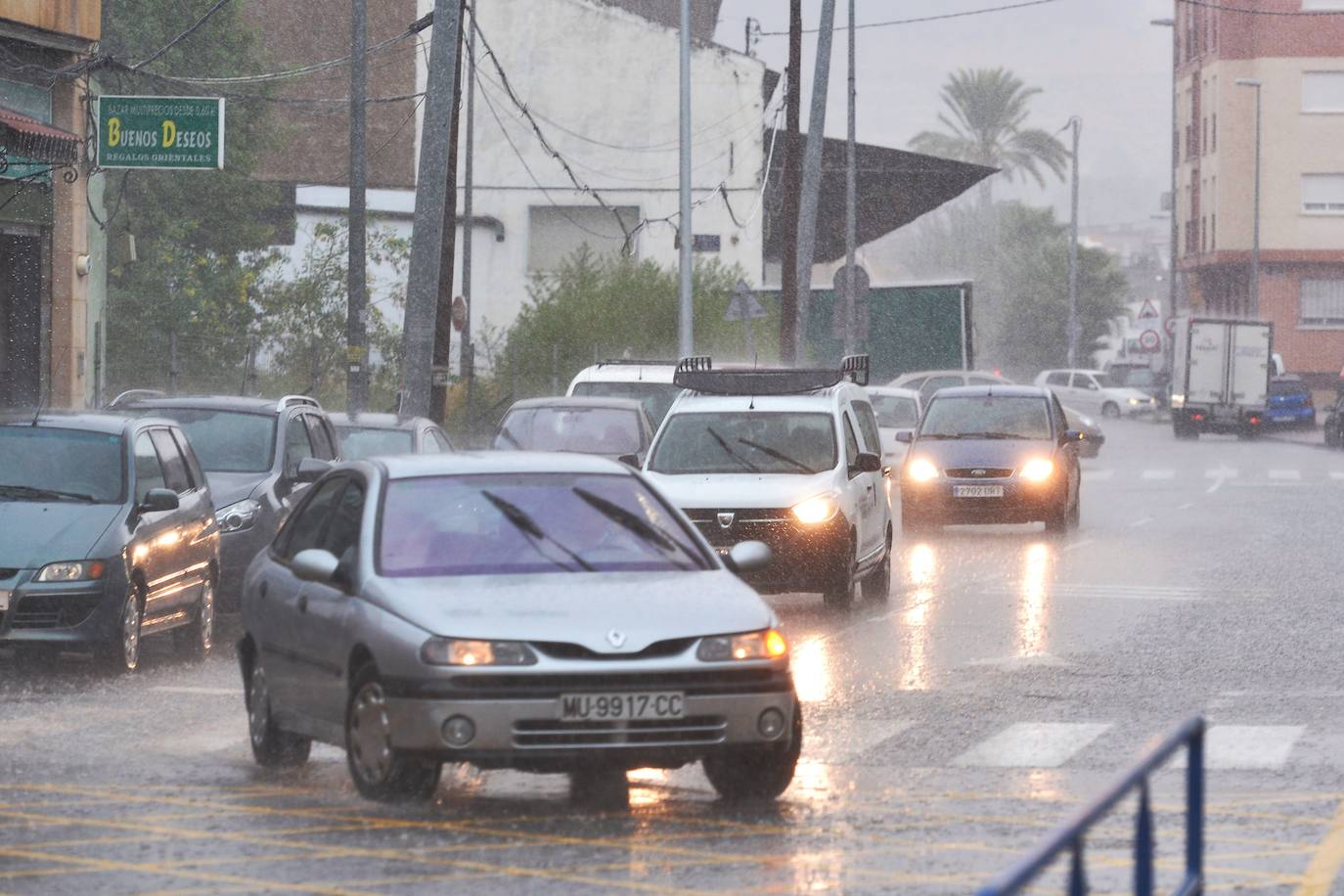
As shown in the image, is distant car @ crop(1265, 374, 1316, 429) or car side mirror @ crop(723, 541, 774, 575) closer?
car side mirror @ crop(723, 541, 774, 575)

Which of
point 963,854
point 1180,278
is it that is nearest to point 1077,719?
point 963,854

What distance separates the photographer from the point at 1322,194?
79.8 metres

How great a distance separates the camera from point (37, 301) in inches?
1164

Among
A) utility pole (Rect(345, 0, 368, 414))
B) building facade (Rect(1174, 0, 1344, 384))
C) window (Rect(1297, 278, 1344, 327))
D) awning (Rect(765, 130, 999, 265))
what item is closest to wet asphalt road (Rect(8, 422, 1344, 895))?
utility pole (Rect(345, 0, 368, 414))

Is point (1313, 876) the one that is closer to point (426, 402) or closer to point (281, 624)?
point (281, 624)

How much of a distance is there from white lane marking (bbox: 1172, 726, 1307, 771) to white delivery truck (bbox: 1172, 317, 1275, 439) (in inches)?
1966

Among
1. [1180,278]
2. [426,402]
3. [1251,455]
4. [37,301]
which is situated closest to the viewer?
[426,402]

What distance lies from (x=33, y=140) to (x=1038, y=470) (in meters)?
10.9

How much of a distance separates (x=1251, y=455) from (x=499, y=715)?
4330 cm

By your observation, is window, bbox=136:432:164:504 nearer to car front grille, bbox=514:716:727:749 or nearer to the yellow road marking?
car front grille, bbox=514:716:727:749

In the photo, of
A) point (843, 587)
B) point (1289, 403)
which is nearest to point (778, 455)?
point (843, 587)

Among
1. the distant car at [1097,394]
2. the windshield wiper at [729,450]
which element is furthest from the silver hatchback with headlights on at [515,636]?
the distant car at [1097,394]

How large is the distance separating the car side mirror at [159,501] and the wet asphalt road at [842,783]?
37.2 inches

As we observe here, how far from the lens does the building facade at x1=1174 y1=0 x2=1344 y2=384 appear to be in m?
79.1
